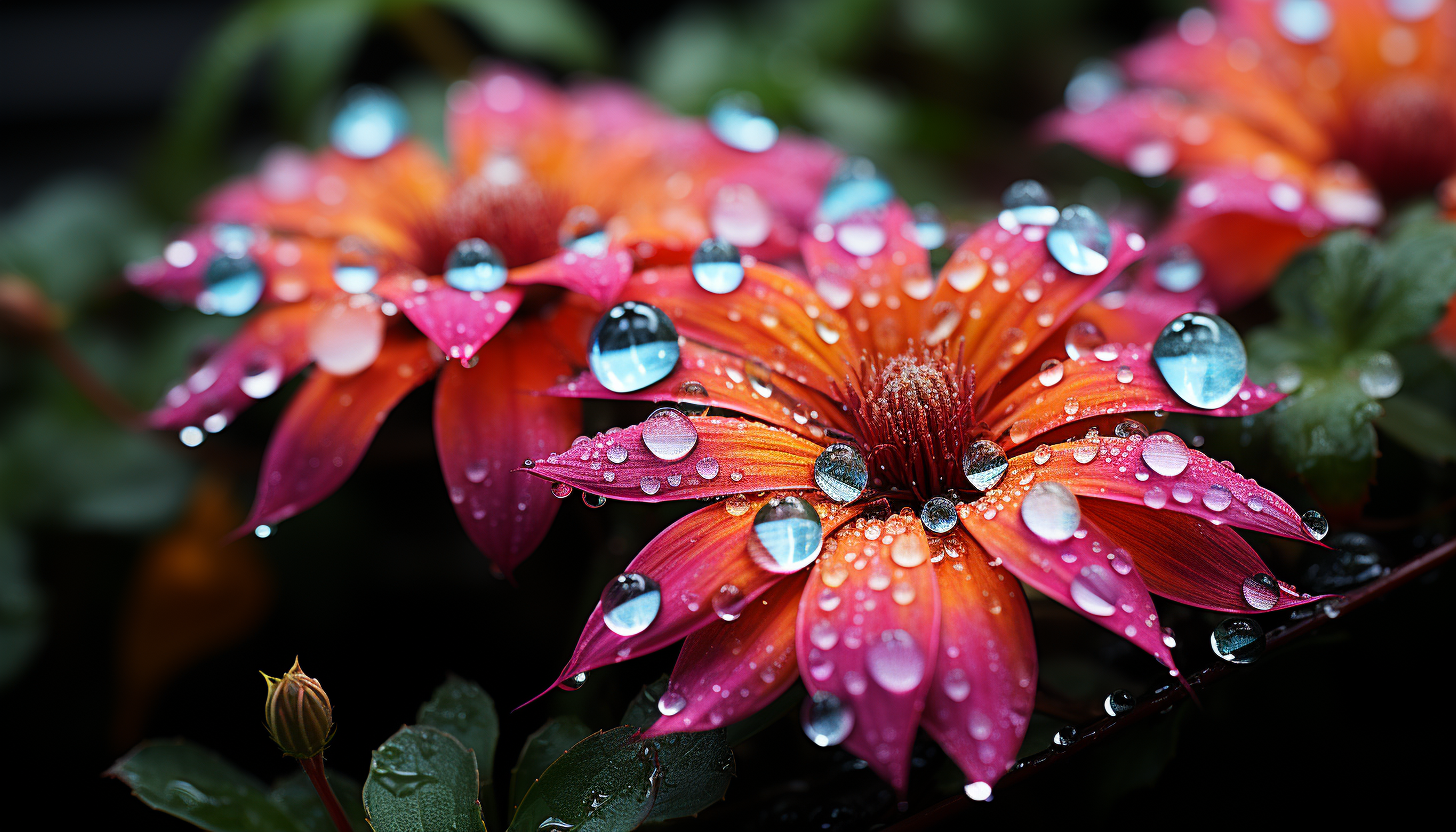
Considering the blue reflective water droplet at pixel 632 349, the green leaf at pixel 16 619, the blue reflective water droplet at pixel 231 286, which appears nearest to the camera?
the blue reflective water droplet at pixel 632 349

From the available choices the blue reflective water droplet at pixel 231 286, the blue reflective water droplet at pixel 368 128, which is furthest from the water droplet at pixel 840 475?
the blue reflective water droplet at pixel 368 128

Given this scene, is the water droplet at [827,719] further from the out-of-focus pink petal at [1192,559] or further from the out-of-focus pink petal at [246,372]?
the out-of-focus pink petal at [246,372]

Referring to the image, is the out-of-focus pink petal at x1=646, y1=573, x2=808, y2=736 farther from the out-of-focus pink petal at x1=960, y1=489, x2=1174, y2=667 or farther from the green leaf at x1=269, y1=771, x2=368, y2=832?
the green leaf at x1=269, y1=771, x2=368, y2=832

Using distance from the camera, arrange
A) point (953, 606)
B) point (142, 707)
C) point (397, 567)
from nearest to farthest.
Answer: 1. point (953, 606)
2. point (142, 707)
3. point (397, 567)

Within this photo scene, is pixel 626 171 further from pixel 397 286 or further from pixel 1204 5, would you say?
pixel 1204 5

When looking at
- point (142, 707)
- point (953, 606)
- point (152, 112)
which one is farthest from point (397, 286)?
point (152, 112)
